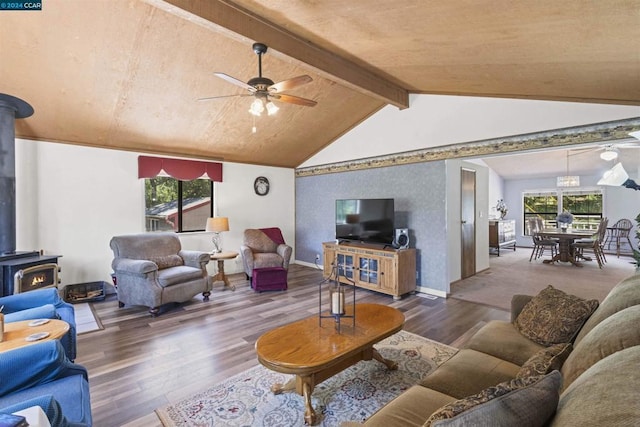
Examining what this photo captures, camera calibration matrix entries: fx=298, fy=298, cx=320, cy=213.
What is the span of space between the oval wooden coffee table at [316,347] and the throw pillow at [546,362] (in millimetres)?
953

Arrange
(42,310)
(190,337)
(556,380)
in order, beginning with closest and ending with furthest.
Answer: (556,380) < (42,310) < (190,337)

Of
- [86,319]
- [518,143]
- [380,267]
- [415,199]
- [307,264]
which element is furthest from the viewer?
[307,264]

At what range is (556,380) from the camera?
0.95 meters

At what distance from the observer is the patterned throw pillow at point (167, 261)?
171 inches

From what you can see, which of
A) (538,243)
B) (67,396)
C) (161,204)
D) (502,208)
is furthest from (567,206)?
(67,396)

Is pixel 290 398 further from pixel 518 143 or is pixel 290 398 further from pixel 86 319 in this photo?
pixel 518 143

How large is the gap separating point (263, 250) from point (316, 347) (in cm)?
369

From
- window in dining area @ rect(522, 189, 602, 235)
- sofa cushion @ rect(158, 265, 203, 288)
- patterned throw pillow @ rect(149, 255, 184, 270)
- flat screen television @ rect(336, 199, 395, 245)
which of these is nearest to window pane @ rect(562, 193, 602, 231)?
window in dining area @ rect(522, 189, 602, 235)

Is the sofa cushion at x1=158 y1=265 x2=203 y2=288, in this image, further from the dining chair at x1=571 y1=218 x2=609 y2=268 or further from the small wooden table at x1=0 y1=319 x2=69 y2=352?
the dining chair at x1=571 y1=218 x2=609 y2=268

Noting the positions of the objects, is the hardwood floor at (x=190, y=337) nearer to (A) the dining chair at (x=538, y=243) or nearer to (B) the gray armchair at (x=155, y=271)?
(B) the gray armchair at (x=155, y=271)

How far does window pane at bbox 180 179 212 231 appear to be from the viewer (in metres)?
5.68

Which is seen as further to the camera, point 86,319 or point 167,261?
point 167,261

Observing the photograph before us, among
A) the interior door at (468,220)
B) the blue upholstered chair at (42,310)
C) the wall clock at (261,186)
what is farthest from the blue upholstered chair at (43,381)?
the interior door at (468,220)

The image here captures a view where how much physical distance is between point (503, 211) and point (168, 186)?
931cm
